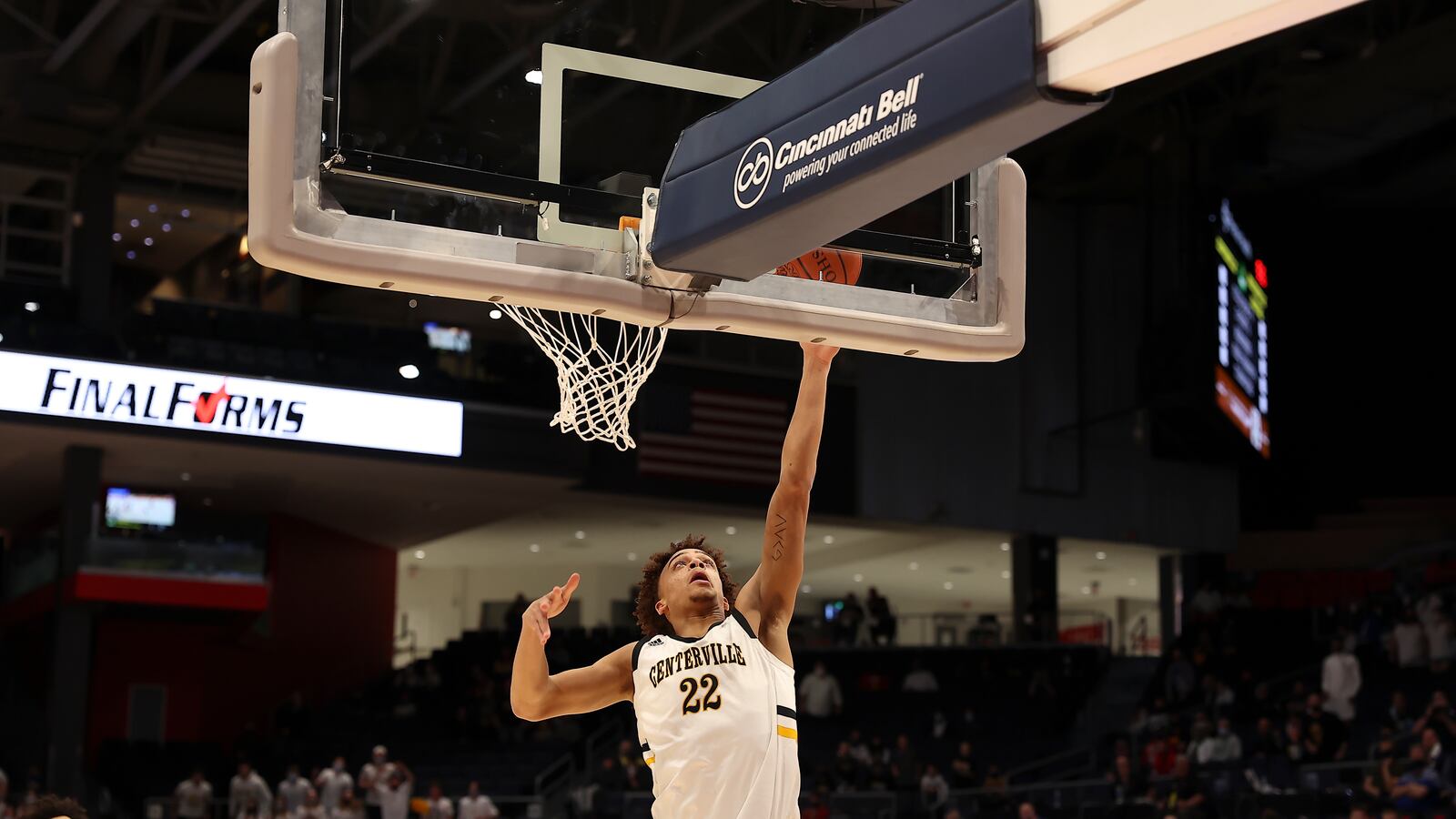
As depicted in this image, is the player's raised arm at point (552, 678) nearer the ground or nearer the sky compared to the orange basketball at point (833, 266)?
nearer the ground

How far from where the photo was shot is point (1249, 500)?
3014cm

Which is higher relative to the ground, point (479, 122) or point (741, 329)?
point (479, 122)

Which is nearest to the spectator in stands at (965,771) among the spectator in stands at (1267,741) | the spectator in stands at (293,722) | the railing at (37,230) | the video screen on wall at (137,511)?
the spectator in stands at (1267,741)

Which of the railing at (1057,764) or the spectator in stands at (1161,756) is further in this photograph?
the railing at (1057,764)

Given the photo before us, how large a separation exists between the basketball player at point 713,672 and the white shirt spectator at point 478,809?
13286mm

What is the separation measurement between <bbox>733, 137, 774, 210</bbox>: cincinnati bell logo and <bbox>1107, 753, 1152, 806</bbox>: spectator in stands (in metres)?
13.2

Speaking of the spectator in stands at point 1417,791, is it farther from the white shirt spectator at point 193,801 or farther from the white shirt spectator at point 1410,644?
the white shirt spectator at point 193,801

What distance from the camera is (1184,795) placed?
49.8 feet

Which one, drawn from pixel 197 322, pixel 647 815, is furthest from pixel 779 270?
pixel 197 322

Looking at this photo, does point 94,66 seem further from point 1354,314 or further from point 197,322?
point 1354,314

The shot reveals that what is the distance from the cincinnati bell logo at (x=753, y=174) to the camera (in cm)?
429

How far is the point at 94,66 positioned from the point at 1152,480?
16830 mm

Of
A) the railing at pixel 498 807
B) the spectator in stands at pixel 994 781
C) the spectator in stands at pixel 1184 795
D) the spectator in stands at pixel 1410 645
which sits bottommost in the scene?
the railing at pixel 498 807

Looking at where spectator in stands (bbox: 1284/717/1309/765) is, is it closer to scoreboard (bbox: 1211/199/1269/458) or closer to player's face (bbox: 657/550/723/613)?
scoreboard (bbox: 1211/199/1269/458)
